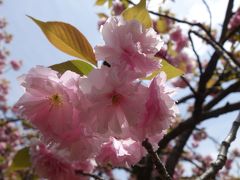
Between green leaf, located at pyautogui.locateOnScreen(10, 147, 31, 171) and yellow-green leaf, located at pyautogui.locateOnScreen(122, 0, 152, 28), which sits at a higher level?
yellow-green leaf, located at pyautogui.locateOnScreen(122, 0, 152, 28)

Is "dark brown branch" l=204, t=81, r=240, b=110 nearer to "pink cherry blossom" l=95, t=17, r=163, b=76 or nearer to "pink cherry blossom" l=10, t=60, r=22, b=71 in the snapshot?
"pink cherry blossom" l=95, t=17, r=163, b=76

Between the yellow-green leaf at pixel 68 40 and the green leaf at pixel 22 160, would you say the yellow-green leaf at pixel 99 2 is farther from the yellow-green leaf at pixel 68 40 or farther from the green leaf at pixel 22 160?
the yellow-green leaf at pixel 68 40

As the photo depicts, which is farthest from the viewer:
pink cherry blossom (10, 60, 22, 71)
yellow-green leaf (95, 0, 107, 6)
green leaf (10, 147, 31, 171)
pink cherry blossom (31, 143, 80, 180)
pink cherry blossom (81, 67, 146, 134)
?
pink cherry blossom (10, 60, 22, 71)

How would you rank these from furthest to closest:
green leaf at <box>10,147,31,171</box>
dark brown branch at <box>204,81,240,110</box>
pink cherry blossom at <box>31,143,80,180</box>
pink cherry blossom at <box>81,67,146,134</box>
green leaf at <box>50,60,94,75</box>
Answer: dark brown branch at <box>204,81,240,110</box> < green leaf at <box>10,147,31,171</box> < pink cherry blossom at <box>31,143,80,180</box> < green leaf at <box>50,60,94,75</box> < pink cherry blossom at <box>81,67,146,134</box>

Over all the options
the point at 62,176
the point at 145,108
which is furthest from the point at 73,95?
the point at 62,176

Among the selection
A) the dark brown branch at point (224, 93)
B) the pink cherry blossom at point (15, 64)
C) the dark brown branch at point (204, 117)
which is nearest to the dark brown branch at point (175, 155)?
the dark brown branch at point (204, 117)

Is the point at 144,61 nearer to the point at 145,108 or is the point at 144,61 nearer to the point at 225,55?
the point at 145,108

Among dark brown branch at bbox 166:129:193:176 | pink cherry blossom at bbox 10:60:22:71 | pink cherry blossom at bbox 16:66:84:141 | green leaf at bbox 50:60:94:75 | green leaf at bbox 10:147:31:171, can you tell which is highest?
pink cherry blossom at bbox 10:60:22:71

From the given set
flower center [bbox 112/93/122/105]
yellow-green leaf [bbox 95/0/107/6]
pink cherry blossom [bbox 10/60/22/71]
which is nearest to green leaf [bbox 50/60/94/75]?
flower center [bbox 112/93/122/105]
